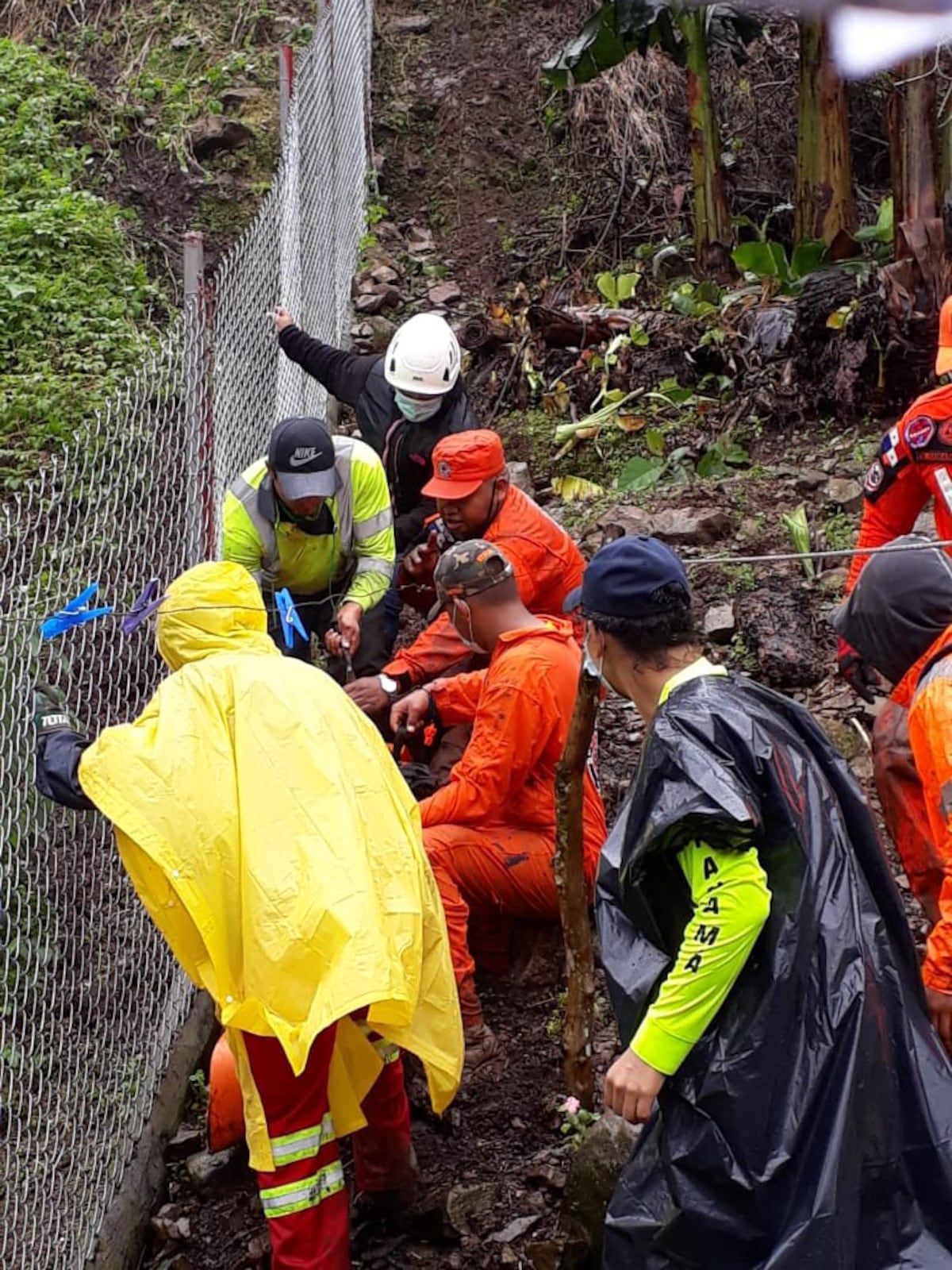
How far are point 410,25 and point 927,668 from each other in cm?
1194

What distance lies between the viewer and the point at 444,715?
5.00 metres

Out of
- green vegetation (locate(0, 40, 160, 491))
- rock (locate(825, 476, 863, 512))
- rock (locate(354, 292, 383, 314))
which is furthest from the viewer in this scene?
rock (locate(354, 292, 383, 314))

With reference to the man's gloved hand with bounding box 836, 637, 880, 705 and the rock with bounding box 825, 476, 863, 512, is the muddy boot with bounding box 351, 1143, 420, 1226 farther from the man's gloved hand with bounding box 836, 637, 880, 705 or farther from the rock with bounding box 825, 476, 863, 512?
the rock with bounding box 825, 476, 863, 512

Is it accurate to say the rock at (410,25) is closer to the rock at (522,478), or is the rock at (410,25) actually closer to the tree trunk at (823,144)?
the tree trunk at (823,144)

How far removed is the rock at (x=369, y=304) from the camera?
401 inches

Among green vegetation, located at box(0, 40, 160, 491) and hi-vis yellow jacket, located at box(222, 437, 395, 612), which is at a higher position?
green vegetation, located at box(0, 40, 160, 491)

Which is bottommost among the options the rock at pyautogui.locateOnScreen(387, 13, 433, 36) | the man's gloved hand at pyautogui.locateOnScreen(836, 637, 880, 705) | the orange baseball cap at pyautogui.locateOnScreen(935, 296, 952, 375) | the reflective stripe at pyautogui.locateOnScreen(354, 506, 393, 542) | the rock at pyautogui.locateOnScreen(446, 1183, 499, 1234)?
the rock at pyautogui.locateOnScreen(446, 1183, 499, 1234)

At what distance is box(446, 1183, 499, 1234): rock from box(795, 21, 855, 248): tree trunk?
713 centimetres

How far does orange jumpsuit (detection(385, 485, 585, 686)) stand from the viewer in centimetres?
524

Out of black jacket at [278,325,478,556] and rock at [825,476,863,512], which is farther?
rock at [825,476,863,512]

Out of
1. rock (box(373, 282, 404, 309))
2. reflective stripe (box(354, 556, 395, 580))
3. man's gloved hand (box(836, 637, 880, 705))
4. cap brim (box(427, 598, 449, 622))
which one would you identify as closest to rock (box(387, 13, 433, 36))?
rock (box(373, 282, 404, 309))

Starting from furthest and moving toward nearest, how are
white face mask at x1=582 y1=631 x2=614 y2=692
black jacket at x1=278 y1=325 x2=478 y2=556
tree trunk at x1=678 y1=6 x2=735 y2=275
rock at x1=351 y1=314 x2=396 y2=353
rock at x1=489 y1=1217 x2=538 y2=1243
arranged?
tree trunk at x1=678 y1=6 x2=735 y2=275 → rock at x1=351 y1=314 x2=396 y2=353 → black jacket at x1=278 y1=325 x2=478 y2=556 → rock at x1=489 y1=1217 x2=538 y2=1243 → white face mask at x1=582 y1=631 x2=614 y2=692

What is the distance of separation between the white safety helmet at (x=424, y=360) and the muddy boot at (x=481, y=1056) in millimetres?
2852

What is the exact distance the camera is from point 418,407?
20.6 ft
